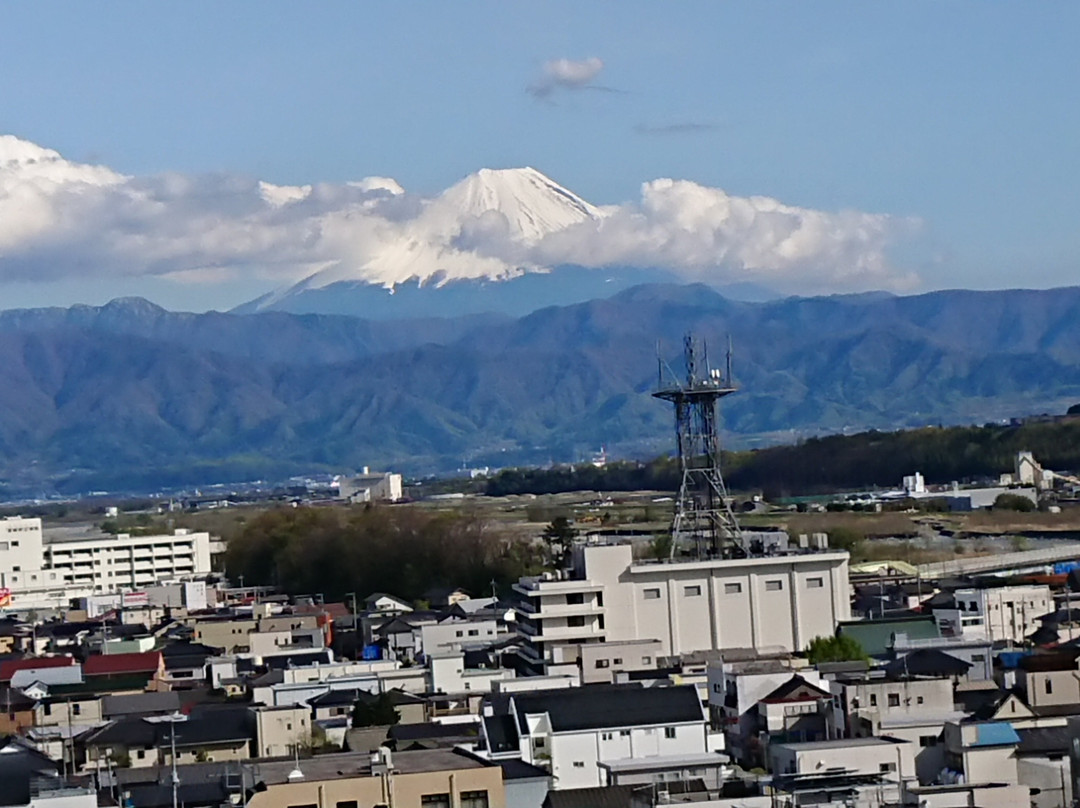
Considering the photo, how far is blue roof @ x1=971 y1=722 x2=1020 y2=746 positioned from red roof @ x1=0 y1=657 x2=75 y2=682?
55.6 ft

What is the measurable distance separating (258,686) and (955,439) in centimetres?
6891

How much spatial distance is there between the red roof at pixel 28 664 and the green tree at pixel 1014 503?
39.2 meters

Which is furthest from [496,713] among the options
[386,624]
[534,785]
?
[386,624]

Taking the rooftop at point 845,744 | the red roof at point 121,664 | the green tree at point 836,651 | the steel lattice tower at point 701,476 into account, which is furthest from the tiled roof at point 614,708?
the red roof at point 121,664

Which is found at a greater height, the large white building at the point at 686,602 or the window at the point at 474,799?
the large white building at the point at 686,602

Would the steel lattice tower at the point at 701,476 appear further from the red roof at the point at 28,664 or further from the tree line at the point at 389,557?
the tree line at the point at 389,557

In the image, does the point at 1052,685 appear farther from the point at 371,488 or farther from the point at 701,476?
the point at 371,488

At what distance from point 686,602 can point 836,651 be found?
3665mm

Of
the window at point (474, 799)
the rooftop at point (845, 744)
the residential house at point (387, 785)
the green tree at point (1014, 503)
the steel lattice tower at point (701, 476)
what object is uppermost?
the steel lattice tower at point (701, 476)

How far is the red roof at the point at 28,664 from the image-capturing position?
107 feet

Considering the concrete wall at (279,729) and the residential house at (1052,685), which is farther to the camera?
the concrete wall at (279,729)

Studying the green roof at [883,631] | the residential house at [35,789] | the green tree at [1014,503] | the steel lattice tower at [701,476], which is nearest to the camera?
the residential house at [35,789]

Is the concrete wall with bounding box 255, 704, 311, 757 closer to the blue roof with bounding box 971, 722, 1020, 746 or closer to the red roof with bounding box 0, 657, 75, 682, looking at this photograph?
the blue roof with bounding box 971, 722, 1020, 746

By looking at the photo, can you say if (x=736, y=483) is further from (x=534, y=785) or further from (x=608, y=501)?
(x=534, y=785)
